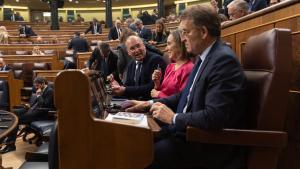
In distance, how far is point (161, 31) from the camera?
21.2ft

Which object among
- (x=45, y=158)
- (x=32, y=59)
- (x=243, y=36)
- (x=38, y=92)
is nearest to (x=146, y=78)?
(x=243, y=36)

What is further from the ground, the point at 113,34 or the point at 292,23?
the point at 113,34

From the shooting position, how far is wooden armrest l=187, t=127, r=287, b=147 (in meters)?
1.48

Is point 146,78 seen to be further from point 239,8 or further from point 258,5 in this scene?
point 258,5

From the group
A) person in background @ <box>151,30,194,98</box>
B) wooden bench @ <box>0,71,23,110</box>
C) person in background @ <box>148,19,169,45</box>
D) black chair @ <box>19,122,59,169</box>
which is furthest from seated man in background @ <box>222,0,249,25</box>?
wooden bench @ <box>0,71,23,110</box>

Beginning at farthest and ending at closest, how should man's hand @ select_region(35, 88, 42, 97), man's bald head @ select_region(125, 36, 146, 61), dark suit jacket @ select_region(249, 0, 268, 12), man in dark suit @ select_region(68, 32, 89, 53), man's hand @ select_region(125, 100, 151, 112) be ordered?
man in dark suit @ select_region(68, 32, 89, 53)
man's hand @ select_region(35, 88, 42, 97)
dark suit jacket @ select_region(249, 0, 268, 12)
man's bald head @ select_region(125, 36, 146, 61)
man's hand @ select_region(125, 100, 151, 112)

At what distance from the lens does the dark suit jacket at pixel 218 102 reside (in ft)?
4.89

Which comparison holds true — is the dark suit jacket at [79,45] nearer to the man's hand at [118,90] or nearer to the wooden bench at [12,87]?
the wooden bench at [12,87]

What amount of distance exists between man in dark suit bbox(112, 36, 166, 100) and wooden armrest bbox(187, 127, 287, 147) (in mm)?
1691

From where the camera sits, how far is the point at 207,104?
151 cm

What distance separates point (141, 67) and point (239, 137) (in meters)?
1.86

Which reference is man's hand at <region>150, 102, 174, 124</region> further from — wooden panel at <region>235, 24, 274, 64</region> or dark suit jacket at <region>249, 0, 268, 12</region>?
dark suit jacket at <region>249, 0, 268, 12</region>

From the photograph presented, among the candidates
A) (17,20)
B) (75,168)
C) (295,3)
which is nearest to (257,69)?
(295,3)

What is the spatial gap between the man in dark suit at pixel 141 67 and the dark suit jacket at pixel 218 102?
5.01 ft
